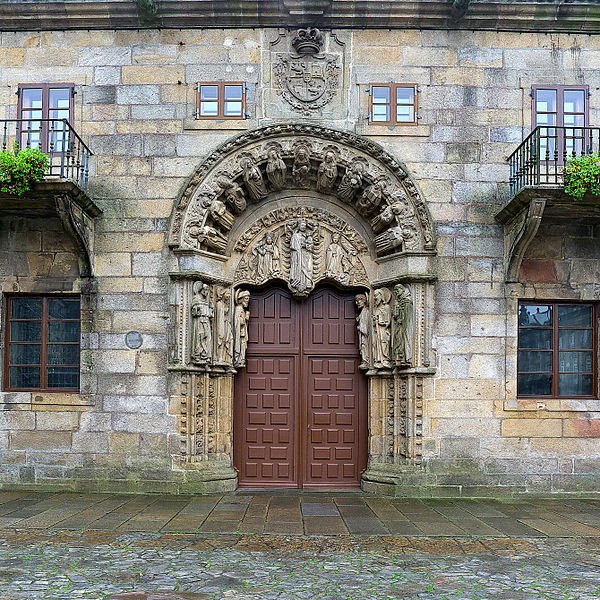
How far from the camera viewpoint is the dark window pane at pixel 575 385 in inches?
406

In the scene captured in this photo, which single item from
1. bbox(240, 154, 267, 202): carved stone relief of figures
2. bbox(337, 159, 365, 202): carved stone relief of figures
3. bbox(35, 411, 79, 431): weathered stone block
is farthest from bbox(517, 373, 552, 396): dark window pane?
bbox(35, 411, 79, 431): weathered stone block

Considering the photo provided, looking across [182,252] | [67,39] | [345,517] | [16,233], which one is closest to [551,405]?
[345,517]

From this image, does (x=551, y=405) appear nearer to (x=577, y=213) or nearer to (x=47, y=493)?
(x=577, y=213)

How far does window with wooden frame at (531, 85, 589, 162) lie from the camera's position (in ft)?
33.9

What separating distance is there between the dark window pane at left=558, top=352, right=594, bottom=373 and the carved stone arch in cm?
251

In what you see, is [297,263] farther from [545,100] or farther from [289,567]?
[289,567]

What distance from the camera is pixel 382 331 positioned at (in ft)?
34.2

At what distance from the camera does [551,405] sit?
1012 centimetres

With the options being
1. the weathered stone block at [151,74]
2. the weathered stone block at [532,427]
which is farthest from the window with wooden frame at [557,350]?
the weathered stone block at [151,74]

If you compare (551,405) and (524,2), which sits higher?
(524,2)

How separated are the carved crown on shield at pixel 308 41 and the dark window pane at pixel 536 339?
4982mm

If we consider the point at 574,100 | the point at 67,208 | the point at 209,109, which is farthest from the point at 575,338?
the point at 67,208

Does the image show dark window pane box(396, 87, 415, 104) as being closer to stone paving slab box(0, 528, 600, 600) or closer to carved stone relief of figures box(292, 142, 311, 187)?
carved stone relief of figures box(292, 142, 311, 187)

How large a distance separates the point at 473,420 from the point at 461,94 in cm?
462
